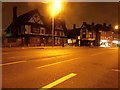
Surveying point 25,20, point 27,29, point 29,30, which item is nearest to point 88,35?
point 29,30

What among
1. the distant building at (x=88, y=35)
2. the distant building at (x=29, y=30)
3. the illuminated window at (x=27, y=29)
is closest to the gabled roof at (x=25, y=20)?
the distant building at (x=29, y=30)

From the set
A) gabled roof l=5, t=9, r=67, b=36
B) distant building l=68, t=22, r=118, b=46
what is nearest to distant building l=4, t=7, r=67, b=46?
gabled roof l=5, t=9, r=67, b=36

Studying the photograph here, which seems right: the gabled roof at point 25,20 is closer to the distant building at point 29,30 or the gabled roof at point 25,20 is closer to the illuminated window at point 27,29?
the distant building at point 29,30

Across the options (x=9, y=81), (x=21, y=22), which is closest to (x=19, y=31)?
(x=21, y=22)

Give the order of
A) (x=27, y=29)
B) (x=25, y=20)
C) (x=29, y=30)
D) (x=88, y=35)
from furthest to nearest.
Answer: (x=88, y=35)
(x=25, y=20)
(x=29, y=30)
(x=27, y=29)

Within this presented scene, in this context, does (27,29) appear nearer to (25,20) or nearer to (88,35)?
(25,20)

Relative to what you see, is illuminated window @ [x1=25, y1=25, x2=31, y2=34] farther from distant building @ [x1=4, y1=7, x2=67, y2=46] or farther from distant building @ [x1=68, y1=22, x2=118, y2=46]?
distant building @ [x1=68, y1=22, x2=118, y2=46]

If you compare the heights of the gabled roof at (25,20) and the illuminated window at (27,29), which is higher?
the gabled roof at (25,20)

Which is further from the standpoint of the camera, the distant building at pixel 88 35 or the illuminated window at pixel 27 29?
the distant building at pixel 88 35

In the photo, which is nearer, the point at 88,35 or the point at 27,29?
the point at 27,29

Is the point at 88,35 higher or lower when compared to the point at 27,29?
lower

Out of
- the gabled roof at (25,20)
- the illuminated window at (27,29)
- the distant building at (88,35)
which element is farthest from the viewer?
the distant building at (88,35)

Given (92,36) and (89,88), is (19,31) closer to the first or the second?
(92,36)

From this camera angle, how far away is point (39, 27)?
5947cm
